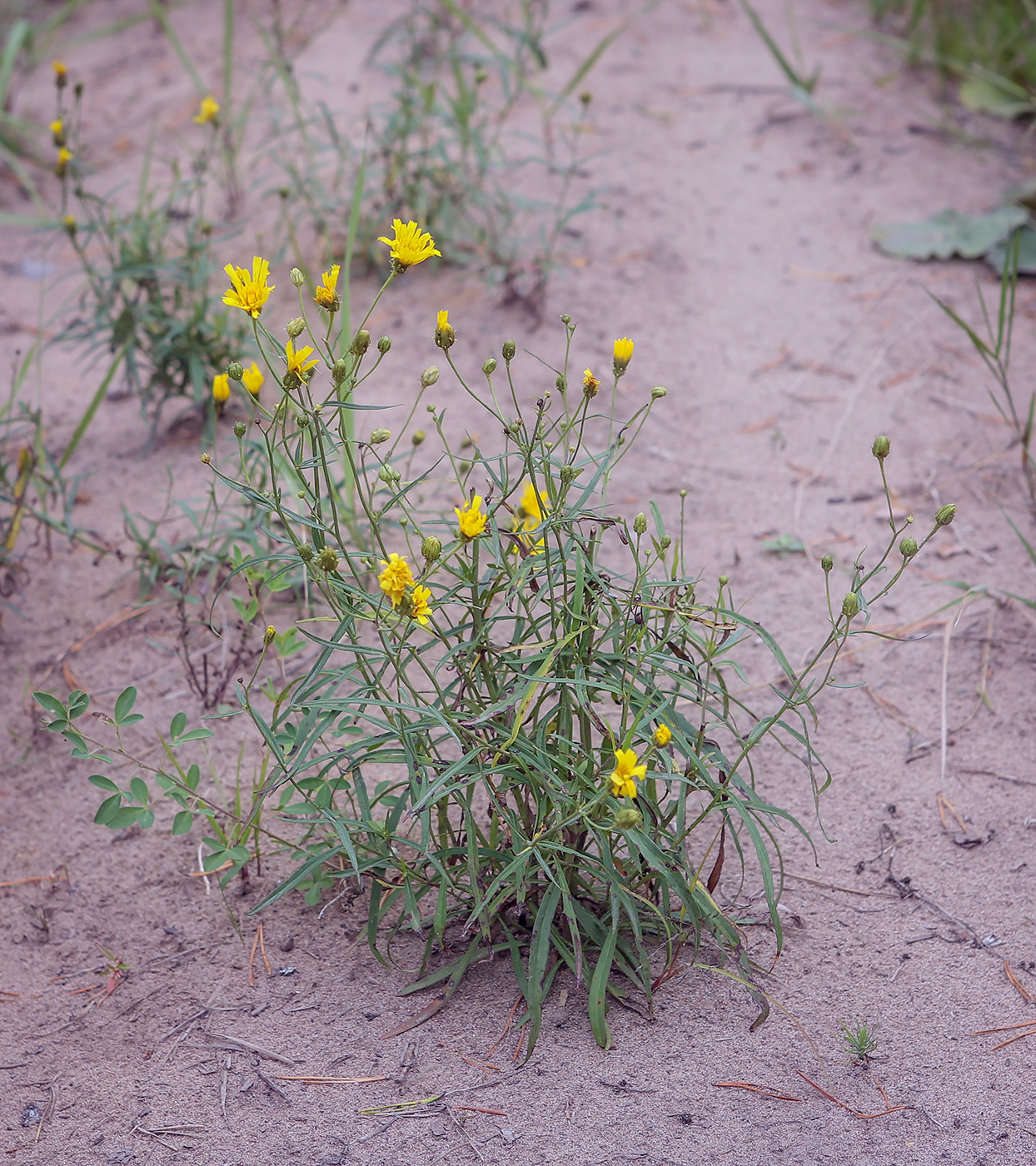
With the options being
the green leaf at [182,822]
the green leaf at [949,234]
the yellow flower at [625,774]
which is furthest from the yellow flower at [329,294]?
the green leaf at [949,234]

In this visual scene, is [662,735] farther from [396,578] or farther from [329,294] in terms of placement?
[329,294]

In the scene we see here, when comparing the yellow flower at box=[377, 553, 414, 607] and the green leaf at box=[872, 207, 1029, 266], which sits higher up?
the yellow flower at box=[377, 553, 414, 607]

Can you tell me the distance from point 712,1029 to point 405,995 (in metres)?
0.43

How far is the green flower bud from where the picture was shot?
3.81 ft

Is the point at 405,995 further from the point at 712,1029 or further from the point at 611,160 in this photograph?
the point at 611,160

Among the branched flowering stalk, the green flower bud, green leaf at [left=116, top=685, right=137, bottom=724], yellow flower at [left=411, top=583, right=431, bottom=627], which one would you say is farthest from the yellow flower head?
green leaf at [left=116, top=685, right=137, bottom=724]

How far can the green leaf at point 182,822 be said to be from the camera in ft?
4.66

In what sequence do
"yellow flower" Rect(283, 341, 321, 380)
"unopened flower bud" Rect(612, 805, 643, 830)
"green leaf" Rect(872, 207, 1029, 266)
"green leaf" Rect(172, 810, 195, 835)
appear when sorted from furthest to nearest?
"green leaf" Rect(872, 207, 1029, 266)
"green leaf" Rect(172, 810, 195, 835)
"yellow flower" Rect(283, 341, 321, 380)
"unopened flower bud" Rect(612, 805, 643, 830)

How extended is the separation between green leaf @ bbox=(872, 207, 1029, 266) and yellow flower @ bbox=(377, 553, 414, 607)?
8.18 feet

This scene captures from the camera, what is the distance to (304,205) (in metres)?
3.21

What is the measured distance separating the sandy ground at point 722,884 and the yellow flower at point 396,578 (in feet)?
2.05

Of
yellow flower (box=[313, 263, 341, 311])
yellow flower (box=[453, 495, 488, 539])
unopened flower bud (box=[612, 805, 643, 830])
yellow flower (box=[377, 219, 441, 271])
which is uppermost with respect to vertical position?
yellow flower (box=[377, 219, 441, 271])

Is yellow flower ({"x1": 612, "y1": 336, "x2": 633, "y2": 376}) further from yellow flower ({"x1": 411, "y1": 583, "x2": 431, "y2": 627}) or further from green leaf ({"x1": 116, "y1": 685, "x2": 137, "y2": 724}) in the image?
green leaf ({"x1": 116, "y1": 685, "x2": 137, "y2": 724})

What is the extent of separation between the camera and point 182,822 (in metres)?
→ 1.43
